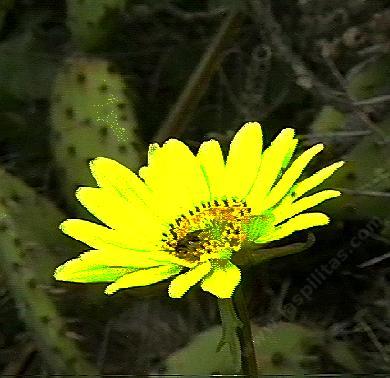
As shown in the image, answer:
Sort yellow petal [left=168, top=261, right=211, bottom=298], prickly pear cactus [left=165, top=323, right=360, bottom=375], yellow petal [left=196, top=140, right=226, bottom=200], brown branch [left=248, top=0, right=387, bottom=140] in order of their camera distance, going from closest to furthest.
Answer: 1. yellow petal [left=168, top=261, right=211, bottom=298]
2. yellow petal [left=196, top=140, right=226, bottom=200]
3. prickly pear cactus [left=165, top=323, right=360, bottom=375]
4. brown branch [left=248, top=0, right=387, bottom=140]

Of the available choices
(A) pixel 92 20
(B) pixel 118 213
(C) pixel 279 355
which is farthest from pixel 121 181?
(A) pixel 92 20

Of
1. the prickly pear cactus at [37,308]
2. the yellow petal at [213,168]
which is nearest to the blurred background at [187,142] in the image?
the prickly pear cactus at [37,308]

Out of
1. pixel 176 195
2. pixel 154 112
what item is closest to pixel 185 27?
pixel 154 112

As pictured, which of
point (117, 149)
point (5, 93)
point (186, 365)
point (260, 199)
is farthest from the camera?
point (5, 93)

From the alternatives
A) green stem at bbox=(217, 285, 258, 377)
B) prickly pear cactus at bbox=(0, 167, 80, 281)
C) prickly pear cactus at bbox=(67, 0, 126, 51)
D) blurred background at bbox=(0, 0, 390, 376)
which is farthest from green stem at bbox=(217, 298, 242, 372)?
prickly pear cactus at bbox=(67, 0, 126, 51)

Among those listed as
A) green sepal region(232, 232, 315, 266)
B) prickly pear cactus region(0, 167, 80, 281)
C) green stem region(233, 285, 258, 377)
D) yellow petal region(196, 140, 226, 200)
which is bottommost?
green stem region(233, 285, 258, 377)

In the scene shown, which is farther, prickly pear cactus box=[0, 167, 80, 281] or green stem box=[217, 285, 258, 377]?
prickly pear cactus box=[0, 167, 80, 281]

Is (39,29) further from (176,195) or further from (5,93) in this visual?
(176,195)

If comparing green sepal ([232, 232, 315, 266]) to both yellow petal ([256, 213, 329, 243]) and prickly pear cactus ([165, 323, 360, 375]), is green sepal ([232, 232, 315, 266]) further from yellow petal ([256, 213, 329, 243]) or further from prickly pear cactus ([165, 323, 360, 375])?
prickly pear cactus ([165, 323, 360, 375])
